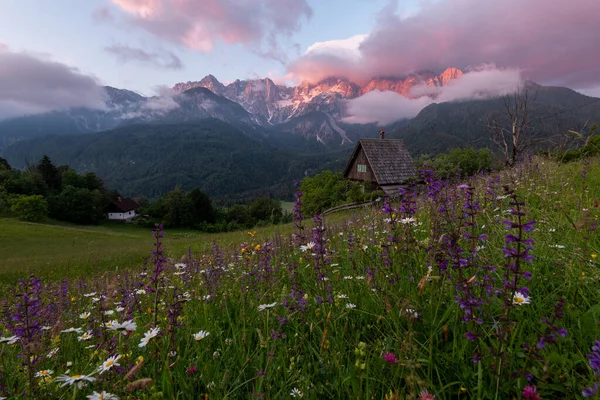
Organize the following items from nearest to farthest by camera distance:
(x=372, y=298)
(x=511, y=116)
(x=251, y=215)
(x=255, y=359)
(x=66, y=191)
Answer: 1. (x=255, y=359)
2. (x=372, y=298)
3. (x=511, y=116)
4. (x=66, y=191)
5. (x=251, y=215)

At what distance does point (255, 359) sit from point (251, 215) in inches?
4500

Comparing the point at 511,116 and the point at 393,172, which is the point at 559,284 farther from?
the point at 393,172

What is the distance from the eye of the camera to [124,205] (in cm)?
11538

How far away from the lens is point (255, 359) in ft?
8.45

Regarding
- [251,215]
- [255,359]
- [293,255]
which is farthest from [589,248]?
[251,215]

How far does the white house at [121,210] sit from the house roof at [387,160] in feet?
315

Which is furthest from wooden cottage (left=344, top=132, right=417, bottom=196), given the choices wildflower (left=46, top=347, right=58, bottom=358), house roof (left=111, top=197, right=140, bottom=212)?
house roof (left=111, top=197, right=140, bottom=212)

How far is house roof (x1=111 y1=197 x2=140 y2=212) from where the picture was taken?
4446 inches

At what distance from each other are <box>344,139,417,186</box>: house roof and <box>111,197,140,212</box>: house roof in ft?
318

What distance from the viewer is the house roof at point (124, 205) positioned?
113 m

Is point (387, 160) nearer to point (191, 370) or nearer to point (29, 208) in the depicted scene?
point (191, 370)

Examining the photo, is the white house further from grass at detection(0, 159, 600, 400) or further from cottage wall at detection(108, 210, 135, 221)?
grass at detection(0, 159, 600, 400)

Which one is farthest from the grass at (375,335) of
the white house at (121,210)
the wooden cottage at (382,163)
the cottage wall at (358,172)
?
the white house at (121,210)

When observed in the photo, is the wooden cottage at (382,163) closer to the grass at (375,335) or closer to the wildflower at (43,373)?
the grass at (375,335)
